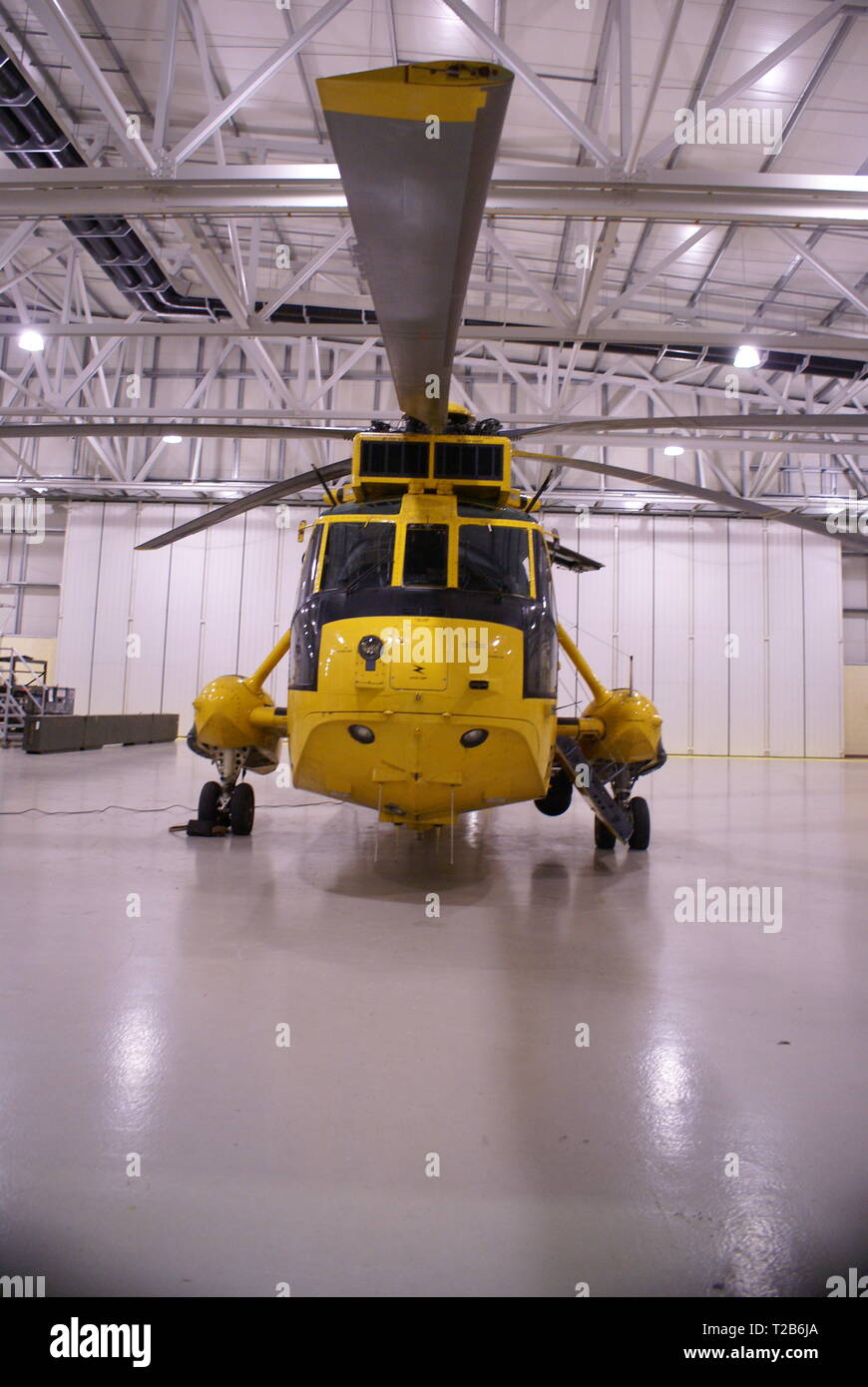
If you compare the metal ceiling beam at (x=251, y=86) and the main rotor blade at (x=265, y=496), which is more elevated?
the metal ceiling beam at (x=251, y=86)

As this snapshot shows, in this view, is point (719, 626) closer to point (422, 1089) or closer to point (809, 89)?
point (809, 89)

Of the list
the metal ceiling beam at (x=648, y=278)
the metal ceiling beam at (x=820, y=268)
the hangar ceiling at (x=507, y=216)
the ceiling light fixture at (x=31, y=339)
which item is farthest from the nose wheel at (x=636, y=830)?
the ceiling light fixture at (x=31, y=339)

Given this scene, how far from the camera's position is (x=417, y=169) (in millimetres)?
1696

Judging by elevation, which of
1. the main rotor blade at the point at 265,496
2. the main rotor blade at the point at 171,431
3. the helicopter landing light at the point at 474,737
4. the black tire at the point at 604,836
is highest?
the main rotor blade at the point at 171,431

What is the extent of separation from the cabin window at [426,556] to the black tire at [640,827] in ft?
10.2

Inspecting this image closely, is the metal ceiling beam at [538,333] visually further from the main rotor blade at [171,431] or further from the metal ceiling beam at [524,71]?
the main rotor blade at [171,431]

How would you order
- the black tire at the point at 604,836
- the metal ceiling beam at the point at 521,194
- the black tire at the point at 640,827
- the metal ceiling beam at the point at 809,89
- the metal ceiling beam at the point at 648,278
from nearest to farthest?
1. the metal ceiling beam at the point at 521,194
2. the black tire at the point at 640,827
3. the black tire at the point at 604,836
4. the metal ceiling beam at the point at 809,89
5. the metal ceiling beam at the point at 648,278

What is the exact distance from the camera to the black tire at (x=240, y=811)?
6973 millimetres

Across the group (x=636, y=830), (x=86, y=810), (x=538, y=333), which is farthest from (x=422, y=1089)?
(x=538, y=333)

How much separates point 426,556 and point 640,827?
3359mm

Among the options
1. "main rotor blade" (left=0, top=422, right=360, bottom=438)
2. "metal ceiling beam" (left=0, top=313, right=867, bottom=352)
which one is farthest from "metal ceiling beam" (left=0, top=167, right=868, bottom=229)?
"metal ceiling beam" (left=0, top=313, right=867, bottom=352)

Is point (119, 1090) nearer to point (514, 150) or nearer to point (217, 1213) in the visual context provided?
point (217, 1213)
